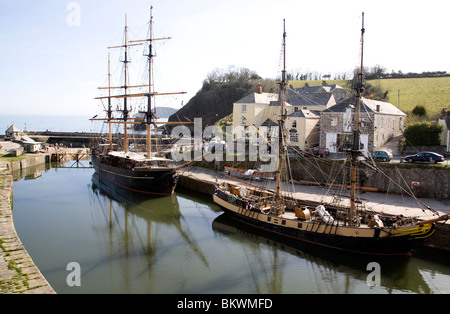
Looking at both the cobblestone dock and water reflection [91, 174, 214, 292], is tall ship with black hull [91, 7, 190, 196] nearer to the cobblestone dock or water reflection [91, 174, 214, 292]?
water reflection [91, 174, 214, 292]

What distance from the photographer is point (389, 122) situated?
114 ft

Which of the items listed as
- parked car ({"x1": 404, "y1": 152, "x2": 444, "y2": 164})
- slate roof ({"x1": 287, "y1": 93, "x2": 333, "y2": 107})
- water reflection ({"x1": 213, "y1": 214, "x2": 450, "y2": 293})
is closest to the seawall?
water reflection ({"x1": 213, "y1": 214, "x2": 450, "y2": 293})

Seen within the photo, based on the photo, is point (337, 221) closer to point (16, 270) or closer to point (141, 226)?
point (141, 226)

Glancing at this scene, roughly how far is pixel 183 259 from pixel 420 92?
181ft

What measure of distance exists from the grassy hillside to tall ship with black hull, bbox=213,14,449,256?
3137 cm

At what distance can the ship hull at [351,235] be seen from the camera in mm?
15930

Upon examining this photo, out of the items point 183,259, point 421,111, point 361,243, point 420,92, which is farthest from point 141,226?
point 420,92

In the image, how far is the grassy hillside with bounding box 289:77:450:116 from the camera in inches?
1891

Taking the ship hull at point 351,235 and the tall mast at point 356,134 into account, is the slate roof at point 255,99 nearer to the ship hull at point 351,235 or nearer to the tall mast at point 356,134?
the ship hull at point 351,235

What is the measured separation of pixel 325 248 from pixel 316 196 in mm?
5880

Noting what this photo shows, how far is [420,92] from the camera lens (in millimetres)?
56750
